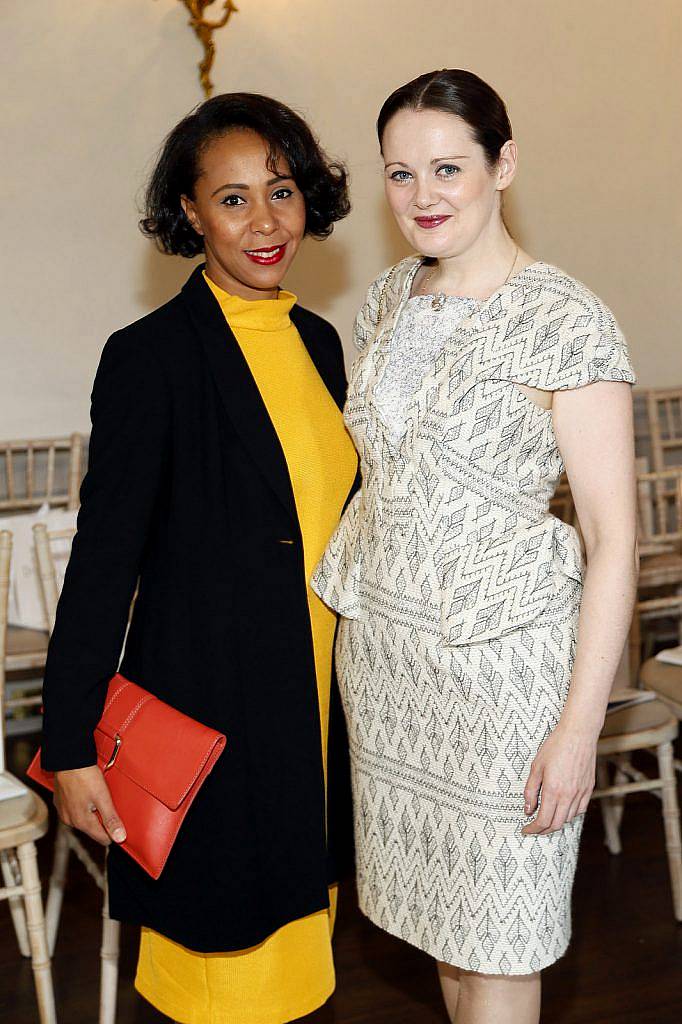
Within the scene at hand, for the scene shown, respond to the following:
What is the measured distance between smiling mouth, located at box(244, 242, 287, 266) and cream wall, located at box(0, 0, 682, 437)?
266 cm

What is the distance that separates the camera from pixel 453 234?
1774mm

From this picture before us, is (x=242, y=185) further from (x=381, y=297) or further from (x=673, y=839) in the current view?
(x=673, y=839)

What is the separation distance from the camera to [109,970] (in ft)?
8.57

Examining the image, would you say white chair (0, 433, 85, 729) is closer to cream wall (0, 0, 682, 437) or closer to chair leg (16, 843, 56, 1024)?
cream wall (0, 0, 682, 437)

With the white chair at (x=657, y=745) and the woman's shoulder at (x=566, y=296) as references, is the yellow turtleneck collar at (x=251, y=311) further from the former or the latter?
the white chair at (x=657, y=745)

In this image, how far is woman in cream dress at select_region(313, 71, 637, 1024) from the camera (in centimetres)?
169

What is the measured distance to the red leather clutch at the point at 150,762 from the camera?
1802 mm

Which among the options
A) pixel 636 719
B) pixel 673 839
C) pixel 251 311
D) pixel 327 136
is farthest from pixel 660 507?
pixel 251 311

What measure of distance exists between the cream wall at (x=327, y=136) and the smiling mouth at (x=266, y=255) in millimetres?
2656

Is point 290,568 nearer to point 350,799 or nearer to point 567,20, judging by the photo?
point 350,799

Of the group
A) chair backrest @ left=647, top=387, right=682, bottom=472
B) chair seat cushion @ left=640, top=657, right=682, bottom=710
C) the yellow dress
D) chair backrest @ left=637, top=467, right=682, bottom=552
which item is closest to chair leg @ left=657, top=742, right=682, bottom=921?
chair seat cushion @ left=640, top=657, right=682, bottom=710

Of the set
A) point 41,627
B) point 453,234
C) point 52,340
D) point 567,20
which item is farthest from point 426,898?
point 567,20

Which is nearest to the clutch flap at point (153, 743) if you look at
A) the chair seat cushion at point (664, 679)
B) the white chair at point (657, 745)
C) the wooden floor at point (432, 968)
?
the wooden floor at point (432, 968)

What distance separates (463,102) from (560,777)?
96 centimetres
